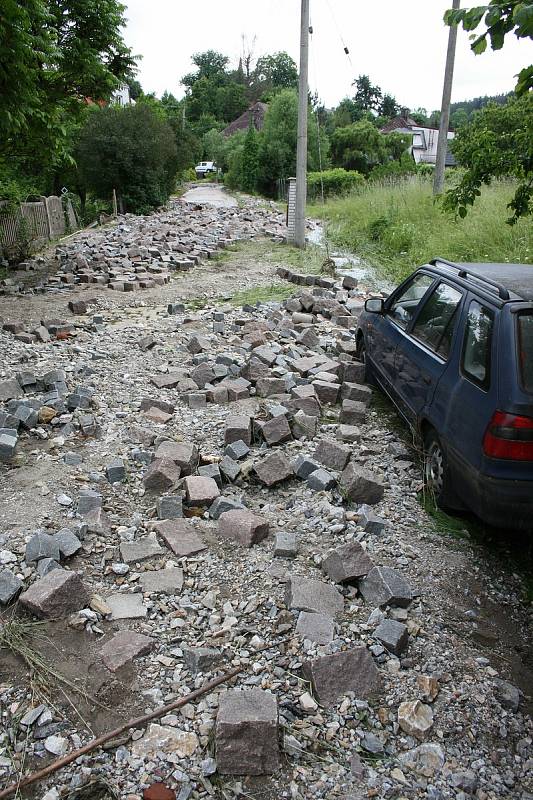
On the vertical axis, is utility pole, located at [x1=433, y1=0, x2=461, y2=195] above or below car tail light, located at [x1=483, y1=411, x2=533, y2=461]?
above

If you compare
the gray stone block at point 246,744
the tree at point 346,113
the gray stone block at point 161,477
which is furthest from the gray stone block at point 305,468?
the tree at point 346,113

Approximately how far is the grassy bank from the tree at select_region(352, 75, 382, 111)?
7438 cm

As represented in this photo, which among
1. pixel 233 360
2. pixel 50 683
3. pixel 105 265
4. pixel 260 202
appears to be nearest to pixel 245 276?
pixel 105 265

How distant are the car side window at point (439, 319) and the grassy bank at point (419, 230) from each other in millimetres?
4496

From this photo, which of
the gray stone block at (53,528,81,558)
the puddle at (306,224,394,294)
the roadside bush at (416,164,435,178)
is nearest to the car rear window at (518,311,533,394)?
the gray stone block at (53,528,81,558)

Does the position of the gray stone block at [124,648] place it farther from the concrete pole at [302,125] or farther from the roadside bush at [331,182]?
the roadside bush at [331,182]

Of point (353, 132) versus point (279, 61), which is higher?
point (279, 61)

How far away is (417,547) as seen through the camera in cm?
418

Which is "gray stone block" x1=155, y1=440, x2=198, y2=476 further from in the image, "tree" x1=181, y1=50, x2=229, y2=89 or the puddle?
"tree" x1=181, y1=50, x2=229, y2=89

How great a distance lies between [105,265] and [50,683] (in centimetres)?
1300

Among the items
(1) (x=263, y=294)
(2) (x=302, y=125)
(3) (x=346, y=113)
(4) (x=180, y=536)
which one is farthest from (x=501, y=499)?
(3) (x=346, y=113)

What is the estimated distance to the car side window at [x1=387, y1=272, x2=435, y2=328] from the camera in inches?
219

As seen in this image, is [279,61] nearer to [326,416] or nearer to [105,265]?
[105,265]

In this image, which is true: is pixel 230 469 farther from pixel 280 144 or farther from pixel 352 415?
pixel 280 144
